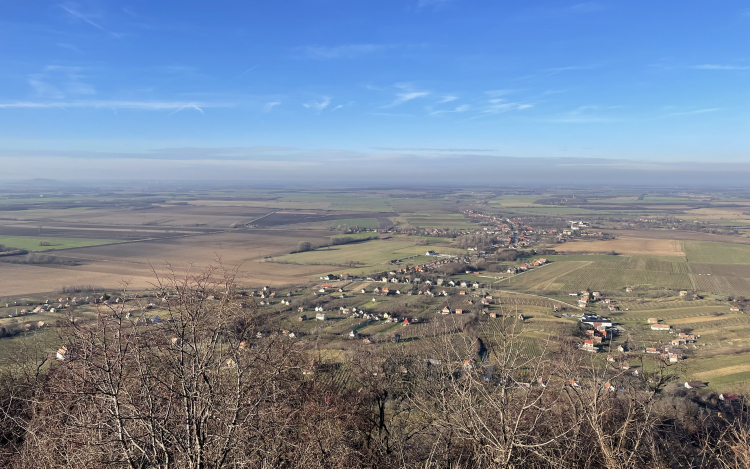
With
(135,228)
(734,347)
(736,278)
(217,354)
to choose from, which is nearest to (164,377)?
(217,354)

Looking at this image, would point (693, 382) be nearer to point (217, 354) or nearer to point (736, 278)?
point (217, 354)

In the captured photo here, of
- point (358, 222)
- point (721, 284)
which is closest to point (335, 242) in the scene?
point (358, 222)

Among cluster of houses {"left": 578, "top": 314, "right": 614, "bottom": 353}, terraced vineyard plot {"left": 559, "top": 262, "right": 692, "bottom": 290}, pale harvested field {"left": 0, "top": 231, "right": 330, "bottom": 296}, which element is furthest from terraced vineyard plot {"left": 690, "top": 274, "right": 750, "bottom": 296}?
pale harvested field {"left": 0, "top": 231, "right": 330, "bottom": 296}

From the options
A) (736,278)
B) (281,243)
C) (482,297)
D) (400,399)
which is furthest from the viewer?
(281,243)

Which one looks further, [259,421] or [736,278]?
[736,278]

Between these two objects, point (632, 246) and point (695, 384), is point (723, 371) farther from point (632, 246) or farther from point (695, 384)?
point (632, 246)

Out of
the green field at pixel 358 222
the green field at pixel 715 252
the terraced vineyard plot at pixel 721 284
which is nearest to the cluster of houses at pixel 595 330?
the terraced vineyard plot at pixel 721 284
